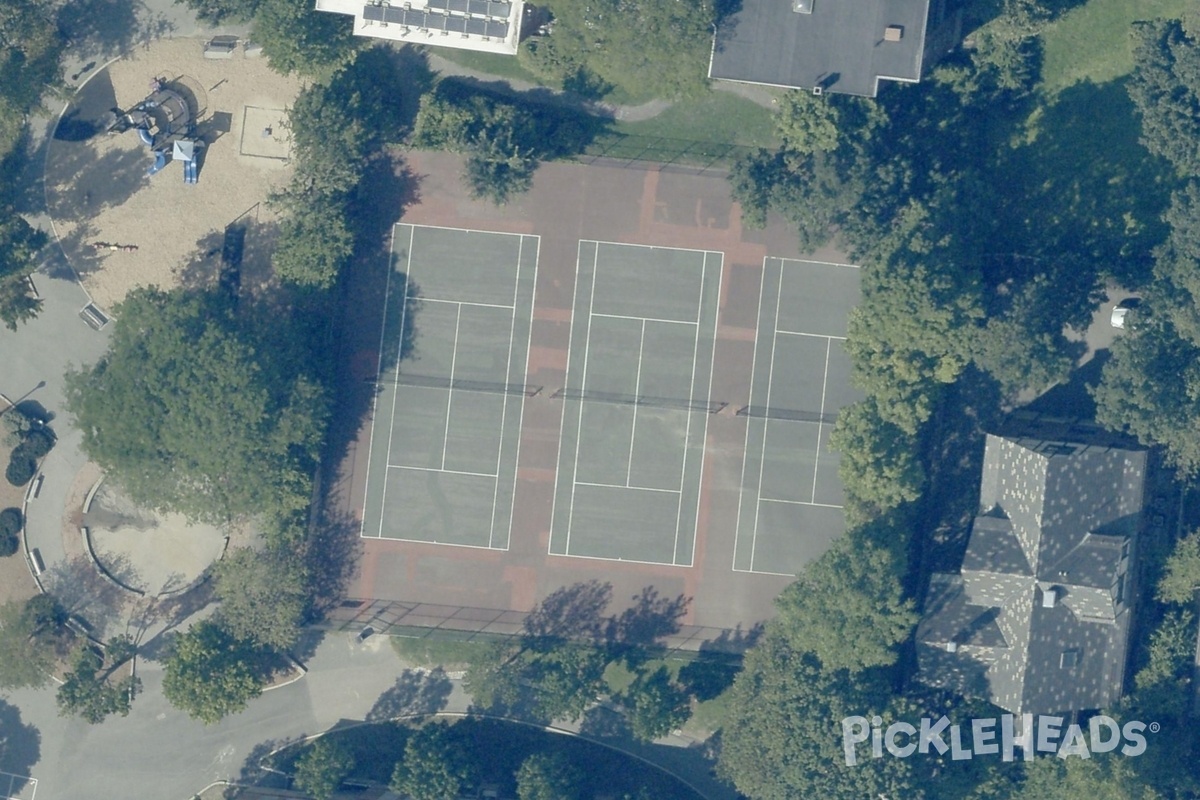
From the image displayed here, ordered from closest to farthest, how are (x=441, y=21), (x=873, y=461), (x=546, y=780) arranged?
(x=873, y=461), (x=441, y=21), (x=546, y=780)

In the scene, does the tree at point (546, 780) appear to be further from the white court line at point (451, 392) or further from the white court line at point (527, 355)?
the white court line at point (451, 392)

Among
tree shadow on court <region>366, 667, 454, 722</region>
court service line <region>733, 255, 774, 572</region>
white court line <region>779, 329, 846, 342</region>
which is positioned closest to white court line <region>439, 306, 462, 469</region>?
tree shadow on court <region>366, 667, 454, 722</region>

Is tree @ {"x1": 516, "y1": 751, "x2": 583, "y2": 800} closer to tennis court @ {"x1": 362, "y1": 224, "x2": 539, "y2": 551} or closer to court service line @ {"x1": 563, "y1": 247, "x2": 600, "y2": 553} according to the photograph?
court service line @ {"x1": 563, "y1": 247, "x2": 600, "y2": 553}

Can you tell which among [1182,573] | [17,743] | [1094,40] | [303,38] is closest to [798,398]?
[1182,573]

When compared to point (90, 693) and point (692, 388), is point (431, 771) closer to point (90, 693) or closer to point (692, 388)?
point (90, 693)

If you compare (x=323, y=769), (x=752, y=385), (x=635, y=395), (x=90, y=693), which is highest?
(x=752, y=385)

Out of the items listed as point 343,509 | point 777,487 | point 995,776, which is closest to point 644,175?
point 777,487
